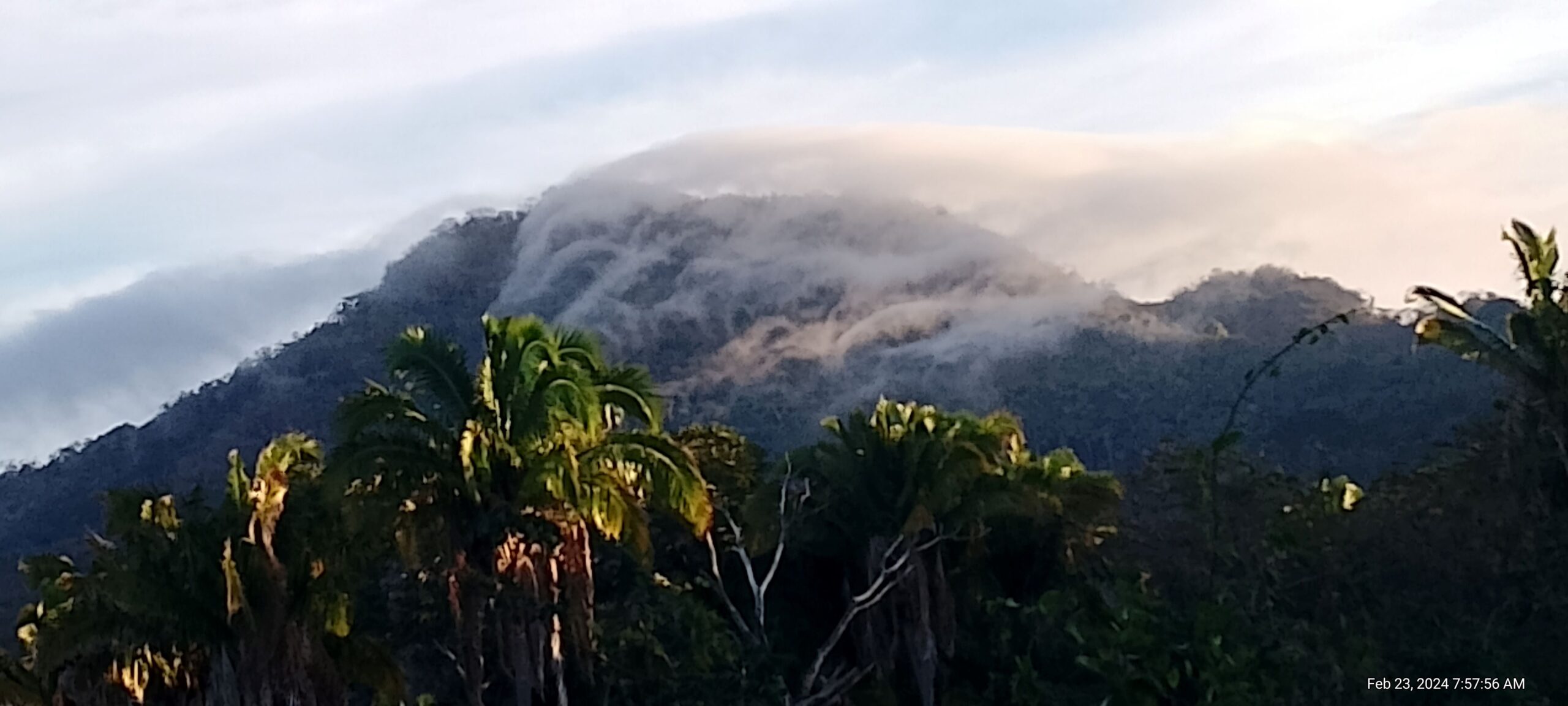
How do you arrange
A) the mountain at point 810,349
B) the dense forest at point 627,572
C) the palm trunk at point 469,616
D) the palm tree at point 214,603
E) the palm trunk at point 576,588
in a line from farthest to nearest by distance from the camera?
1. the mountain at point 810,349
2. the palm trunk at point 576,588
3. the palm tree at point 214,603
4. the palm trunk at point 469,616
5. the dense forest at point 627,572

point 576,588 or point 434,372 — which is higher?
point 434,372

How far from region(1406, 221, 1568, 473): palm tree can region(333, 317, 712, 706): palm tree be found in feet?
22.8

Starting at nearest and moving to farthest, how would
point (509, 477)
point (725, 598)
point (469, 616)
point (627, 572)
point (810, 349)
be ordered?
1. point (469, 616)
2. point (509, 477)
3. point (725, 598)
4. point (627, 572)
5. point (810, 349)

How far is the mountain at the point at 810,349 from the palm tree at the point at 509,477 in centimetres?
4315

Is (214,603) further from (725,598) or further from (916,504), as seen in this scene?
(916,504)

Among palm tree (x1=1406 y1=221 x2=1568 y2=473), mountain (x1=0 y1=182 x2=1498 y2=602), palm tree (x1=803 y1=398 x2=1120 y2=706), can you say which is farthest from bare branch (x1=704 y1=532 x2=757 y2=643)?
mountain (x1=0 y1=182 x2=1498 y2=602)

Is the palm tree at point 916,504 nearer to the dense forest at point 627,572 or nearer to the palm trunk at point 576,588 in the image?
the dense forest at point 627,572

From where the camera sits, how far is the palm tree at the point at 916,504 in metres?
23.5

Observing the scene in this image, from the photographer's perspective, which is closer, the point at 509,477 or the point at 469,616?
the point at 469,616

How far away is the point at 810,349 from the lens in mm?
130750

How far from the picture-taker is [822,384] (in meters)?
118

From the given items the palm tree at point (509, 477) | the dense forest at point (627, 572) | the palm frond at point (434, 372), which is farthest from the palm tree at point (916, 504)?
the palm frond at point (434, 372)

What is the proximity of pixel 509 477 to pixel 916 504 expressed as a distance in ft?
26.7

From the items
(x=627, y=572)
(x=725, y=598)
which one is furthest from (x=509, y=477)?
(x=627, y=572)
